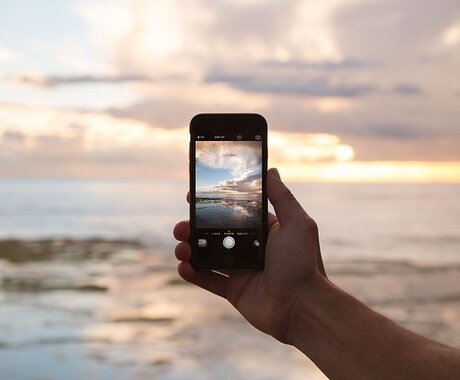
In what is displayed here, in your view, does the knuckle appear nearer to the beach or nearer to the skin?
the skin

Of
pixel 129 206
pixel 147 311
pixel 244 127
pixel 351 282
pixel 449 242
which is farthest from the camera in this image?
pixel 129 206

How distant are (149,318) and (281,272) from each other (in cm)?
814

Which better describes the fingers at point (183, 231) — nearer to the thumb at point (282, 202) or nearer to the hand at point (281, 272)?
the hand at point (281, 272)

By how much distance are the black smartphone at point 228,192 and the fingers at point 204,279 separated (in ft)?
0.09

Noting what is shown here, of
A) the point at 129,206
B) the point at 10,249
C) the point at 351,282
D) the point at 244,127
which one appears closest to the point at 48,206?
the point at 129,206

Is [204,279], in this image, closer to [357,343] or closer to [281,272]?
[281,272]

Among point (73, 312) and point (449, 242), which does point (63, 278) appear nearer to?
point (73, 312)

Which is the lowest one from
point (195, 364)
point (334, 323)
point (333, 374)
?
point (195, 364)

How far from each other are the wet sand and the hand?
5068mm

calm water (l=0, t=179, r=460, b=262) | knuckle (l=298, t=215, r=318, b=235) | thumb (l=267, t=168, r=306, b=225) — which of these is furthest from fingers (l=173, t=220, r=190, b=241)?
calm water (l=0, t=179, r=460, b=262)

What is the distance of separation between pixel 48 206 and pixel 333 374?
114ft

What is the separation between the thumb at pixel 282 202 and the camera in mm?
2033

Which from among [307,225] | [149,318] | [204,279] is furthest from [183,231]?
[149,318]

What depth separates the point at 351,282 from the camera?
12.9 m
